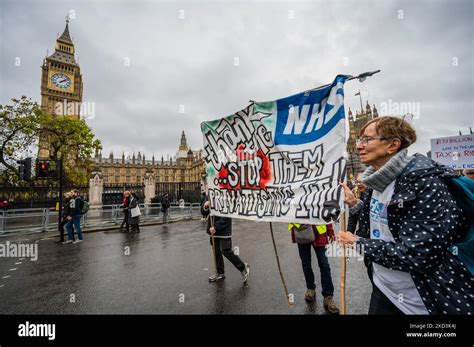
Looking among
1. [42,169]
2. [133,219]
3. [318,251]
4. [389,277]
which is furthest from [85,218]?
[389,277]

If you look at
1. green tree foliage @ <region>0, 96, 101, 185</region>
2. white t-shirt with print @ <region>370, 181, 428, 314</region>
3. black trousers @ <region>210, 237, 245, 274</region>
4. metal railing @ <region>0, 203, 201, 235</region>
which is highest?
green tree foliage @ <region>0, 96, 101, 185</region>

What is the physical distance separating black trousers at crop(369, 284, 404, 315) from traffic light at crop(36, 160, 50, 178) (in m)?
13.2

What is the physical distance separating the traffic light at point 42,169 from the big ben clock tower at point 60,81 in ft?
232

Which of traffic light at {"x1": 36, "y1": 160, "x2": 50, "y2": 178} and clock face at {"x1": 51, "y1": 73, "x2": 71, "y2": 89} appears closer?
traffic light at {"x1": 36, "y1": 160, "x2": 50, "y2": 178}

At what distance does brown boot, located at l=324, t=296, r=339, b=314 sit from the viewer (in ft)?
10.7

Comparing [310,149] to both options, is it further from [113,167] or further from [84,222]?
[113,167]

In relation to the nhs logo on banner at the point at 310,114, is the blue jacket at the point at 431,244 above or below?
below

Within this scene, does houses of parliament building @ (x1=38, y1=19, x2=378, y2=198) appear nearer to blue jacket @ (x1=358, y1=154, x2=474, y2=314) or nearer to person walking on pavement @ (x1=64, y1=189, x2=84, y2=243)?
person walking on pavement @ (x1=64, y1=189, x2=84, y2=243)

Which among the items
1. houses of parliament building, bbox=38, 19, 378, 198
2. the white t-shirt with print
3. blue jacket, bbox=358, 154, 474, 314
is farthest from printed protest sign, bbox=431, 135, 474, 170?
houses of parliament building, bbox=38, 19, 378, 198

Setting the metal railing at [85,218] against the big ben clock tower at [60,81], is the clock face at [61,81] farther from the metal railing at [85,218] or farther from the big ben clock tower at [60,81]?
the metal railing at [85,218]

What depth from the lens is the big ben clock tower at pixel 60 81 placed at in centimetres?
7038

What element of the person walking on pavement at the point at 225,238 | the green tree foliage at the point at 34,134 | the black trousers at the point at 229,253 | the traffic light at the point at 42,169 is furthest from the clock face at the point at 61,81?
the black trousers at the point at 229,253

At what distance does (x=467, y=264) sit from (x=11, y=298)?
629 cm

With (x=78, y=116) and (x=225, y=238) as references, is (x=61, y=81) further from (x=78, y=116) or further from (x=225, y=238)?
(x=225, y=238)
